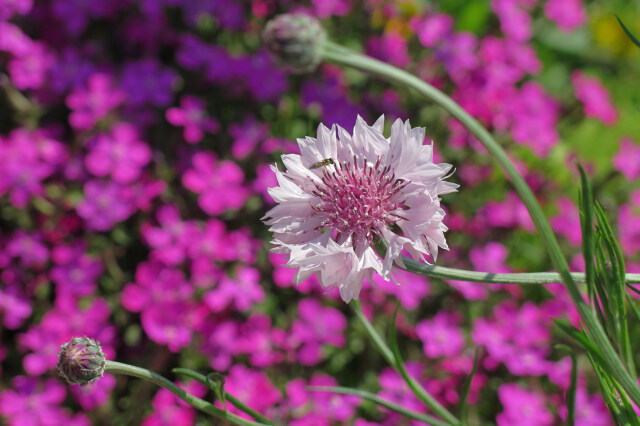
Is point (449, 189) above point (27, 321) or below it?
above

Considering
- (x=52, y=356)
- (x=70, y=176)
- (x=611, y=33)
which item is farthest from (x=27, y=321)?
(x=611, y=33)

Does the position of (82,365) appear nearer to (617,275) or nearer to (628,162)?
(617,275)

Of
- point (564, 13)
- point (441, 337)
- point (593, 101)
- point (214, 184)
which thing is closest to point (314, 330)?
point (441, 337)

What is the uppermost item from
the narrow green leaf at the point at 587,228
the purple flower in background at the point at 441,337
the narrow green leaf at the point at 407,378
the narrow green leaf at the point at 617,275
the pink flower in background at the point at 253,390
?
the purple flower in background at the point at 441,337

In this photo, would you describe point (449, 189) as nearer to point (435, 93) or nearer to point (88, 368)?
point (435, 93)

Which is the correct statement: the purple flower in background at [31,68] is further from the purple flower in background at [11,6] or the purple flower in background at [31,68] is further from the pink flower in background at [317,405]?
the pink flower in background at [317,405]

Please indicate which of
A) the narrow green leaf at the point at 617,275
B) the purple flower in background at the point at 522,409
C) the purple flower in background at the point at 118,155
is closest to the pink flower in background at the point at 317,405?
the purple flower in background at the point at 522,409
